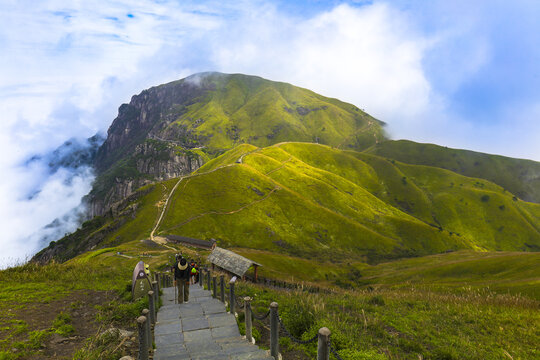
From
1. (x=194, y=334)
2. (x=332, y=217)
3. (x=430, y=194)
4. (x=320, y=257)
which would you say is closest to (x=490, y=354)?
(x=194, y=334)

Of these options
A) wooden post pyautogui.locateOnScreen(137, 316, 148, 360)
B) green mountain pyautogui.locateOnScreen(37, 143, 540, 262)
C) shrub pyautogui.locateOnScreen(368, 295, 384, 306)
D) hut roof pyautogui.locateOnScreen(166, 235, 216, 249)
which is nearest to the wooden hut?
shrub pyautogui.locateOnScreen(368, 295, 384, 306)

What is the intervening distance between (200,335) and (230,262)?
31983 mm

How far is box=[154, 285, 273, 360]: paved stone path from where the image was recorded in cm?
915

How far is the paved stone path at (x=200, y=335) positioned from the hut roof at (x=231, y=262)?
25223 millimetres

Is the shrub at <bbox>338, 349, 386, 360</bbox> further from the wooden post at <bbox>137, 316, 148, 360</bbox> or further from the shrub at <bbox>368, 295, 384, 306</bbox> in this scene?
the shrub at <bbox>368, 295, 384, 306</bbox>

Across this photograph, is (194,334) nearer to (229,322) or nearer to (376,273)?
(229,322)

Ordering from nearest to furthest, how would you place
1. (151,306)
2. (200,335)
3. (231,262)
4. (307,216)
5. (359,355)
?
(359,355), (200,335), (151,306), (231,262), (307,216)

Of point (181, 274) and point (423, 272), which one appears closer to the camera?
point (181, 274)

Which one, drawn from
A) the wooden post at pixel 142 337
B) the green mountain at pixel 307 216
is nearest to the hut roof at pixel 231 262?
the wooden post at pixel 142 337

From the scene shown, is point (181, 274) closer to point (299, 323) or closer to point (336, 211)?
point (299, 323)

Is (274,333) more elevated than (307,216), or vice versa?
(274,333)

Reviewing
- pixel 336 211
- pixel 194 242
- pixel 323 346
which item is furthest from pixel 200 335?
pixel 336 211

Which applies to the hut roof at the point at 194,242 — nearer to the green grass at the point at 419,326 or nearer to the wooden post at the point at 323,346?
the green grass at the point at 419,326

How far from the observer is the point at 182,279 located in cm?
1627
